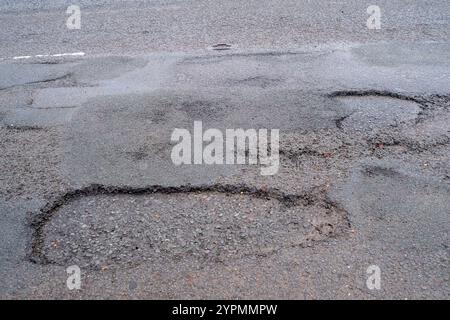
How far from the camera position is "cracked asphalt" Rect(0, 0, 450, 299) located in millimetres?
3021

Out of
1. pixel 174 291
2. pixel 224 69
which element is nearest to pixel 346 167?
pixel 174 291

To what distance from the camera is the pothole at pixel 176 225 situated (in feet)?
10.4

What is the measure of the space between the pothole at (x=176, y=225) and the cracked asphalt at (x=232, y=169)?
0.04 feet

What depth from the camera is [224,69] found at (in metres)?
5.89

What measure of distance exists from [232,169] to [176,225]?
85 cm
